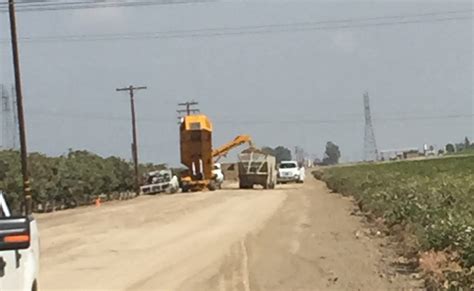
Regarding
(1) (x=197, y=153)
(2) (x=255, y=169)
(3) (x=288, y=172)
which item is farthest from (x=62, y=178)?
(3) (x=288, y=172)

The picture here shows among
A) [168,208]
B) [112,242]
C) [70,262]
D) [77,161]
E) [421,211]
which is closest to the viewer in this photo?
[70,262]

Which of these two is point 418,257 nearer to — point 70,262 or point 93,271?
point 93,271

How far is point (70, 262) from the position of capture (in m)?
19.8

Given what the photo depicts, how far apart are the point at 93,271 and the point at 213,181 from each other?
44.4 m

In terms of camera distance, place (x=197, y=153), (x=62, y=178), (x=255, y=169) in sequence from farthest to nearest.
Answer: (x=255, y=169) < (x=197, y=153) < (x=62, y=178)

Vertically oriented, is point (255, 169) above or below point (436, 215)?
above

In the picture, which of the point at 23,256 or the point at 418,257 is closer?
the point at 23,256

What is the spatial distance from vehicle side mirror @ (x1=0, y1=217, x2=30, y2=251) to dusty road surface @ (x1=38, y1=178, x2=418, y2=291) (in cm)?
882

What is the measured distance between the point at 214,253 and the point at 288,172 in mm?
61093

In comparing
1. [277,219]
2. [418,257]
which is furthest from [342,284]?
[277,219]

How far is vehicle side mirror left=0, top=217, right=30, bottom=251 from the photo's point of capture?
6168 millimetres

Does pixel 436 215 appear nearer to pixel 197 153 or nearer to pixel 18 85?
pixel 18 85

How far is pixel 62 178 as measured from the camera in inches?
2185

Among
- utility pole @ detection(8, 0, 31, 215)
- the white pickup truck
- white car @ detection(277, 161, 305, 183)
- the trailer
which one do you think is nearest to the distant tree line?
utility pole @ detection(8, 0, 31, 215)
